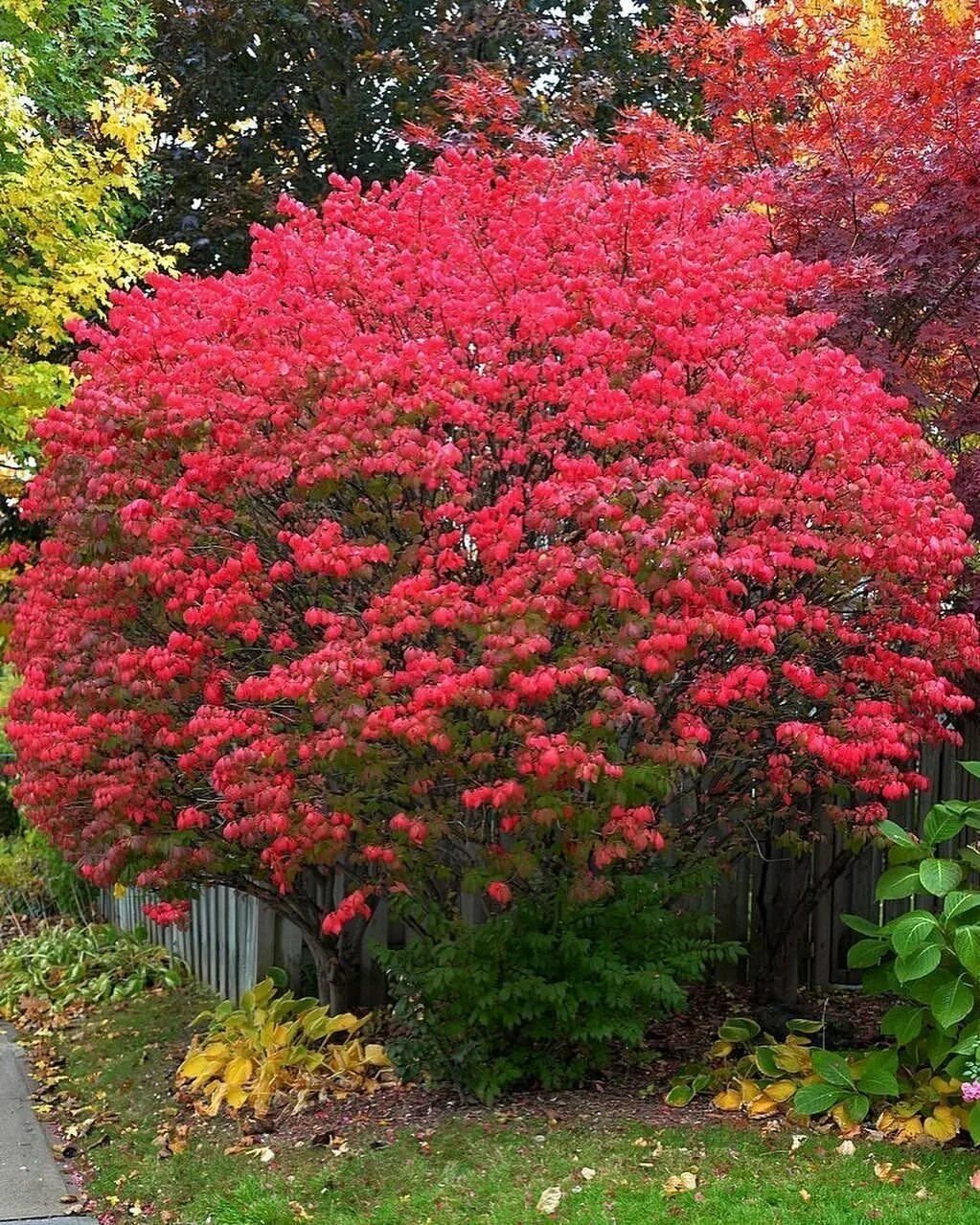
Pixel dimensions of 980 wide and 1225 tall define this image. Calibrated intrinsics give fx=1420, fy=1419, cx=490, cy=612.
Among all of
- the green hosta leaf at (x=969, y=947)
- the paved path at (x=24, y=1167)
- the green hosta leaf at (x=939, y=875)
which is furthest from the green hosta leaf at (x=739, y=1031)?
the paved path at (x=24, y=1167)

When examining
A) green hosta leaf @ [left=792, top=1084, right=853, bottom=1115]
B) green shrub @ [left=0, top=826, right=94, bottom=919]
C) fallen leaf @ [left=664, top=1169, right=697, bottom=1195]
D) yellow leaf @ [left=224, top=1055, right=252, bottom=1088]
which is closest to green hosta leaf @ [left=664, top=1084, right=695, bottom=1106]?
green hosta leaf @ [left=792, top=1084, right=853, bottom=1115]

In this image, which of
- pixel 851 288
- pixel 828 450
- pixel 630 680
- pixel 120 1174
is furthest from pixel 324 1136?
pixel 851 288

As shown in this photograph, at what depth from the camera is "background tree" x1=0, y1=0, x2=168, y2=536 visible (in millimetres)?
9320

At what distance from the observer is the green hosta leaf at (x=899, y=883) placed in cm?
575

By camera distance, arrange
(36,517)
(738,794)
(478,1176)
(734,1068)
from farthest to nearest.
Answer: (36,517) → (738,794) → (734,1068) → (478,1176)

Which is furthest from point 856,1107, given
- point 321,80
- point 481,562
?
point 321,80

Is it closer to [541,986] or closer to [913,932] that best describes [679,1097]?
[541,986]

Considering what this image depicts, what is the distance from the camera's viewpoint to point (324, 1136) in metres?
5.86

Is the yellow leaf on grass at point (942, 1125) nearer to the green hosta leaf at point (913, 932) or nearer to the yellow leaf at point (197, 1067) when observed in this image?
the green hosta leaf at point (913, 932)

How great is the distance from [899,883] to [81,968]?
19.3 ft

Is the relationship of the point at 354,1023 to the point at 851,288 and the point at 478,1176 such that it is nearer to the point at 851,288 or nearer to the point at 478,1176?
the point at 478,1176

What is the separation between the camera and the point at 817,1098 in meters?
5.58

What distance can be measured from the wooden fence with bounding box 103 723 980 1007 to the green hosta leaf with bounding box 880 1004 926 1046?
1.76 m

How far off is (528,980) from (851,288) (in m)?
3.80
